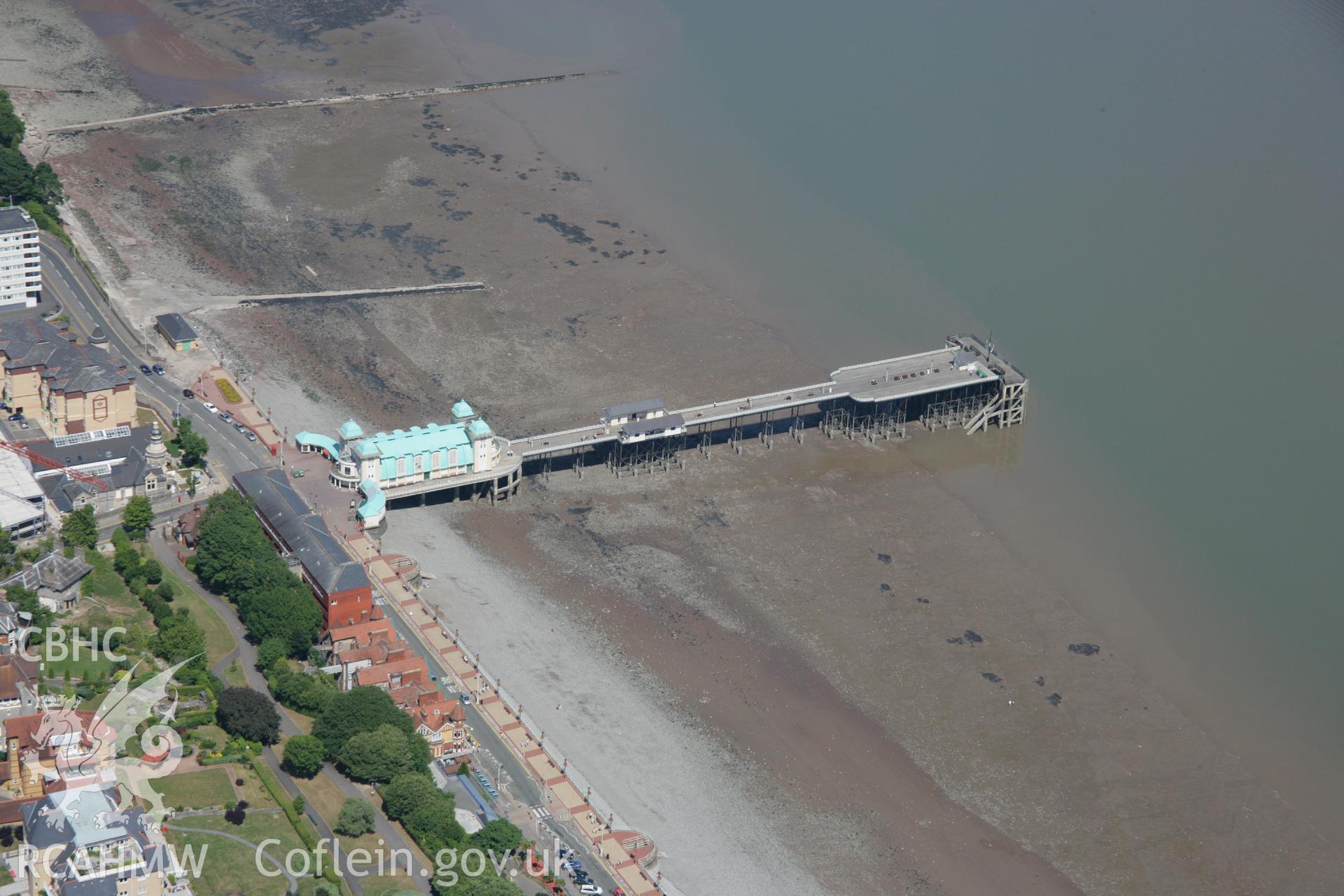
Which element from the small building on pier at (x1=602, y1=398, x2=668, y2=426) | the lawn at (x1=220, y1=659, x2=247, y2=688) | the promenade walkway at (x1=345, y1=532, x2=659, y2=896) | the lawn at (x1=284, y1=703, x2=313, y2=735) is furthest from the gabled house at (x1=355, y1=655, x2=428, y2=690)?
the small building on pier at (x1=602, y1=398, x2=668, y2=426)

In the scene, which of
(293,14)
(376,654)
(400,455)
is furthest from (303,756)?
(293,14)

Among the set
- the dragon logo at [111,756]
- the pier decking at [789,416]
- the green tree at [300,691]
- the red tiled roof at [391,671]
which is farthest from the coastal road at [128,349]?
the dragon logo at [111,756]

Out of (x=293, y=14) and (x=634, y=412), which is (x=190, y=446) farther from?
(x=293, y=14)

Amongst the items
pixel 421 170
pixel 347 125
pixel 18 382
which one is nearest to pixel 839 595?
pixel 18 382

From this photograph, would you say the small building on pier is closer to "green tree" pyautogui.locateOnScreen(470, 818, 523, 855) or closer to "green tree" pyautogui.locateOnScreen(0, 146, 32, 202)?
"green tree" pyautogui.locateOnScreen(470, 818, 523, 855)

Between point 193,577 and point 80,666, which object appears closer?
point 80,666

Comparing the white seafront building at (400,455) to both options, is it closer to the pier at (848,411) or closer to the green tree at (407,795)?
the pier at (848,411)
